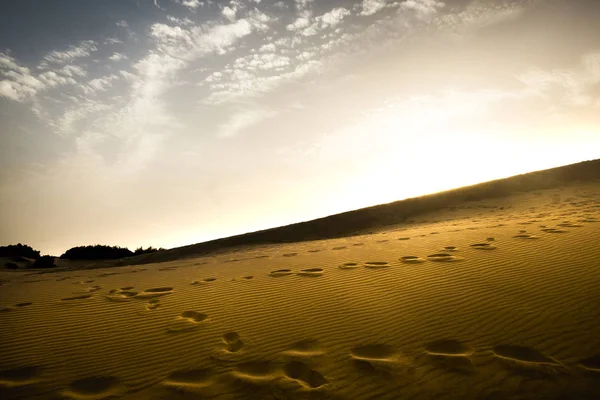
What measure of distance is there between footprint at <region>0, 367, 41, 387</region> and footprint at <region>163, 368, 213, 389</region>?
3.98 feet

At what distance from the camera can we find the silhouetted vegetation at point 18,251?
65.3 feet

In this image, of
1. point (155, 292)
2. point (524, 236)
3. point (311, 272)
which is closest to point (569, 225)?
point (524, 236)

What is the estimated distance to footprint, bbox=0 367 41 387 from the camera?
2988 mm

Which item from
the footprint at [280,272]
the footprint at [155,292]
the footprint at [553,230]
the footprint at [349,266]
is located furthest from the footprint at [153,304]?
the footprint at [553,230]

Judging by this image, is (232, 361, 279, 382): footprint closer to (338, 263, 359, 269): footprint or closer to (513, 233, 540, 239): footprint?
(338, 263, 359, 269): footprint

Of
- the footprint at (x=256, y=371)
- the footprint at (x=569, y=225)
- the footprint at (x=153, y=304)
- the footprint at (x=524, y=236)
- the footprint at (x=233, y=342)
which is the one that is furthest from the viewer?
the footprint at (x=569, y=225)

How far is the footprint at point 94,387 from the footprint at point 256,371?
3.37ft

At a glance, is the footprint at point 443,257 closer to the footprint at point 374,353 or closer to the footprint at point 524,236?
the footprint at point 524,236

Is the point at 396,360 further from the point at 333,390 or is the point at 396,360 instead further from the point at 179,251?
the point at 179,251

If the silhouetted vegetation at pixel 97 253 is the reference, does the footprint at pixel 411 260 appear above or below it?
below

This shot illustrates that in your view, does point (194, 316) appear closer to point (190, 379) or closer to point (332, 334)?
point (190, 379)

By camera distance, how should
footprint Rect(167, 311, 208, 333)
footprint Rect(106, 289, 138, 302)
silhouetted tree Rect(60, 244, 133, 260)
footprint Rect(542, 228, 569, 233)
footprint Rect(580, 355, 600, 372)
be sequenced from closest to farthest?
1. footprint Rect(580, 355, 600, 372)
2. footprint Rect(167, 311, 208, 333)
3. footprint Rect(106, 289, 138, 302)
4. footprint Rect(542, 228, 569, 233)
5. silhouetted tree Rect(60, 244, 133, 260)

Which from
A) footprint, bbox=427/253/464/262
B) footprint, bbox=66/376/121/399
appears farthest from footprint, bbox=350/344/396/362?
footprint, bbox=427/253/464/262

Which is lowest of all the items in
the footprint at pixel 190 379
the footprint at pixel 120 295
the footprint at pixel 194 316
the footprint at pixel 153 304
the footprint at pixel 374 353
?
the footprint at pixel 374 353
